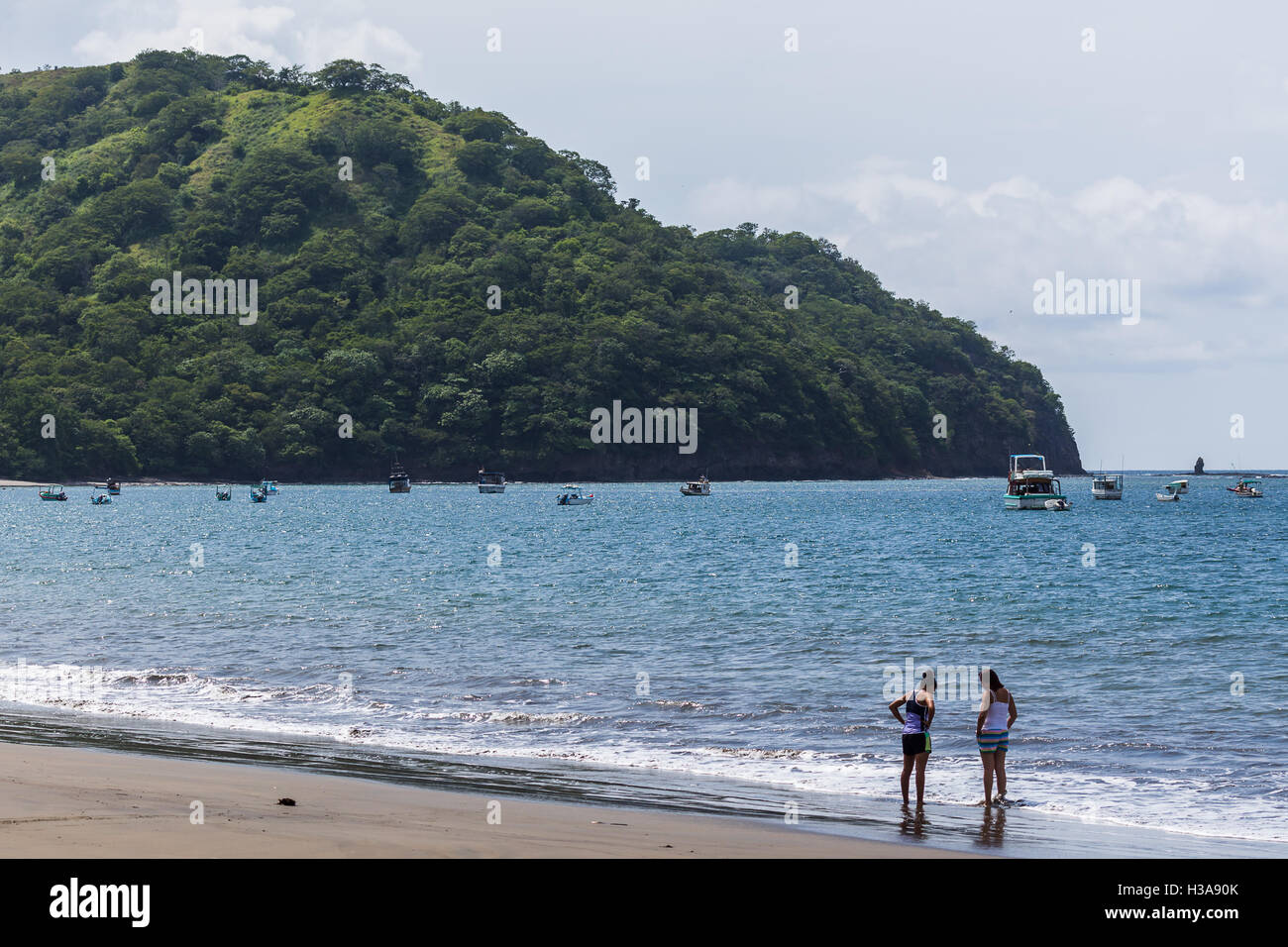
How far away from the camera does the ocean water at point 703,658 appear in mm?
17906

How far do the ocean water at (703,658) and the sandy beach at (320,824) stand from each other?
7.00 ft

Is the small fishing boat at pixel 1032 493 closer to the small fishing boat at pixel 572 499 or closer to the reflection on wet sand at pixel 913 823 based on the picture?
the small fishing boat at pixel 572 499

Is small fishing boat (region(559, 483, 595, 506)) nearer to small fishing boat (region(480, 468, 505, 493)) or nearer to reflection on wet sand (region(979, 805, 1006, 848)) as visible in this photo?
small fishing boat (region(480, 468, 505, 493))

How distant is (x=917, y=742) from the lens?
15.3m

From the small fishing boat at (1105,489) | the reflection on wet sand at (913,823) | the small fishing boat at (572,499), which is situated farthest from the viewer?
the small fishing boat at (1105,489)

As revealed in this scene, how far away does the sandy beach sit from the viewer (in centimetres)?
1121

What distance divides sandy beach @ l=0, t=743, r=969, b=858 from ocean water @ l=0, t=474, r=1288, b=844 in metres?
2.14

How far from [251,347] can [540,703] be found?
185331 mm
